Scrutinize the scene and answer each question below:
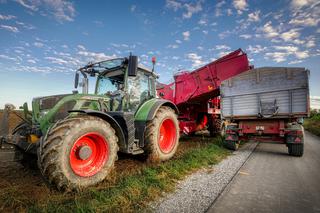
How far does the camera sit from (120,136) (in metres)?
3.77

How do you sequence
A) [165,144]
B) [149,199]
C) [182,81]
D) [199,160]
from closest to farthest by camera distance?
[149,199], [199,160], [165,144], [182,81]

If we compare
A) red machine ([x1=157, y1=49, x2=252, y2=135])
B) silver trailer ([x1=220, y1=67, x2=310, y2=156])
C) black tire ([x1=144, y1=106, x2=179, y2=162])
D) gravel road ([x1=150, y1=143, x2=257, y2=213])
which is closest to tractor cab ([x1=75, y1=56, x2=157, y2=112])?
black tire ([x1=144, y1=106, x2=179, y2=162])

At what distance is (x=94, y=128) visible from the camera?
315 centimetres

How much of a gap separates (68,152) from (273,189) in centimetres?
316

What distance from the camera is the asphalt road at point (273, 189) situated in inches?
99.3

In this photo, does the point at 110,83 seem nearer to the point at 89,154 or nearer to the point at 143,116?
the point at 143,116

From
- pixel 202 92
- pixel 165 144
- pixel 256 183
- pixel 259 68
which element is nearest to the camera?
pixel 256 183

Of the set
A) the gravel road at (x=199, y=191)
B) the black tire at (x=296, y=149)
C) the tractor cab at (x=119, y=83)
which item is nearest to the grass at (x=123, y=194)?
the gravel road at (x=199, y=191)

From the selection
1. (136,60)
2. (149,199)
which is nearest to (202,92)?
(136,60)

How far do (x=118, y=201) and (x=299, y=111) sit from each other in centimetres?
529

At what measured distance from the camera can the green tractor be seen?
275 centimetres

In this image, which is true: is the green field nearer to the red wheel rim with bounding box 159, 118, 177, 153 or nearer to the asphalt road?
the asphalt road

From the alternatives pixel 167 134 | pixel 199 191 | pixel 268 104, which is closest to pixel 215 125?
pixel 268 104

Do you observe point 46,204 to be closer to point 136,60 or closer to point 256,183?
point 136,60
